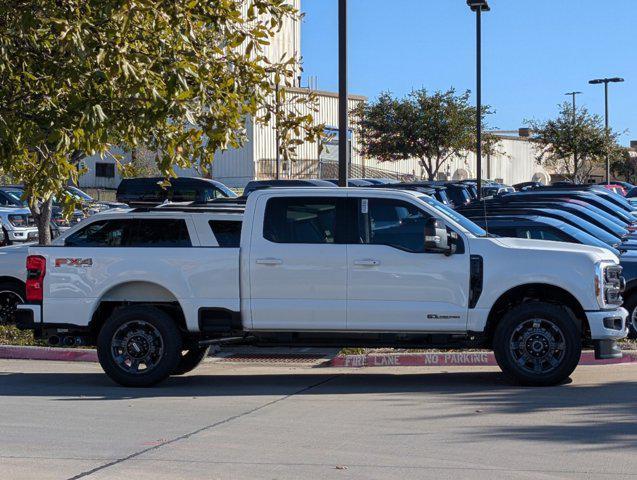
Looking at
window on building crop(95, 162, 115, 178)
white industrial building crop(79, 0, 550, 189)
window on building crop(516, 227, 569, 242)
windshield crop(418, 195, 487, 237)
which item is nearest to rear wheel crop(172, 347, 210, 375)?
windshield crop(418, 195, 487, 237)

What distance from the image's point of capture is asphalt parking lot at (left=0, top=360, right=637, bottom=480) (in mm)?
7652

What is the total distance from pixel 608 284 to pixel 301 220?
10.6ft

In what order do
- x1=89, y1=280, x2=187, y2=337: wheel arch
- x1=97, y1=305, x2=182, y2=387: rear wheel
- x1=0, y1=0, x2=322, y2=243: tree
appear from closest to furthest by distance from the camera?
x1=97, y1=305, x2=182, y2=387: rear wheel
x1=89, y1=280, x2=187, y2=337: wheel arch
x1=0, y1=0, x2=322, y2=243: tree

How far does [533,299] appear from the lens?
11.1 metres

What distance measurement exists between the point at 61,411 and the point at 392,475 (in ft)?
13.1

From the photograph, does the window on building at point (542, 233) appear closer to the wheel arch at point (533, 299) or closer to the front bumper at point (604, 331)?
the wheel arch at point (533, 299)

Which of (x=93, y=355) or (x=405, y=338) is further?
(x=93, y=355)

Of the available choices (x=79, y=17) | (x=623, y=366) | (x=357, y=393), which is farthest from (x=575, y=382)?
(x=79, y=17)

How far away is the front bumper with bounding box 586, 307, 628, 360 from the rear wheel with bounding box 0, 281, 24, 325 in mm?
8542

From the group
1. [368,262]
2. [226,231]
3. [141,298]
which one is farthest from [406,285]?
[141,298]

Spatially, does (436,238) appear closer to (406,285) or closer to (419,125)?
(406,285)

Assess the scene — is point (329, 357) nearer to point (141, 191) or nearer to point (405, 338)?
point (405, 338)

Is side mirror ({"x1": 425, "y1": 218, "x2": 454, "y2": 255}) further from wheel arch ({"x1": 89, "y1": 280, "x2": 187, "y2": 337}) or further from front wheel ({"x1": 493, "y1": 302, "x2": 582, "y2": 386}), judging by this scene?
wheel arch ({"x1": 89, "y1": 280, "x2": 187, "y2": 337})

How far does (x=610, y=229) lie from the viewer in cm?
1855
